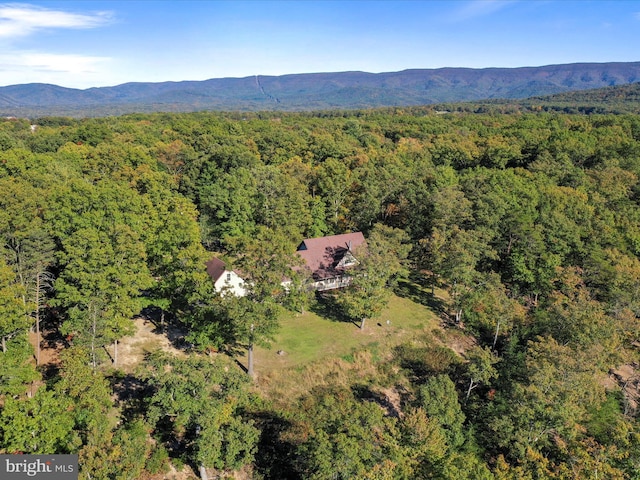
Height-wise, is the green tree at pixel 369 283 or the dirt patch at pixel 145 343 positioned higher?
the green tree at pixel 369 283

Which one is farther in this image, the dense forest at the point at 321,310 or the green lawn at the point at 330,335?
the green lawn at the point at 330,335

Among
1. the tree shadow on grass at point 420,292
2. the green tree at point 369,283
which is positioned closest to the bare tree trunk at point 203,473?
the green tree at point 369,283

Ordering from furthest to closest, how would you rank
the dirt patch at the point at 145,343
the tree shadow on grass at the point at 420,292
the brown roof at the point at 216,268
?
the tree shadow on grass at the point at 420,292 → the brown roof at the point at 216,268 → the dirt patch at the point at 145,343

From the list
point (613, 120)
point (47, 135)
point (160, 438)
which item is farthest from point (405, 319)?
point (613, 120)

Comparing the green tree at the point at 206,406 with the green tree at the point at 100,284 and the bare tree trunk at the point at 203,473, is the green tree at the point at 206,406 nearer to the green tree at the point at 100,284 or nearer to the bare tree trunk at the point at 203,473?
the bare tree trunk at the point at 203,473

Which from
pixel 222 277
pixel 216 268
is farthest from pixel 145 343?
pixel 216 268

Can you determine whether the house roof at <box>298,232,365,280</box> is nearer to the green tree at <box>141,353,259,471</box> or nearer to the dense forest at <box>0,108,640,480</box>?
the dense forest at <box>0,108,640,480</box>

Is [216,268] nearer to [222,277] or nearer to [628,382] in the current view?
[222,277]
